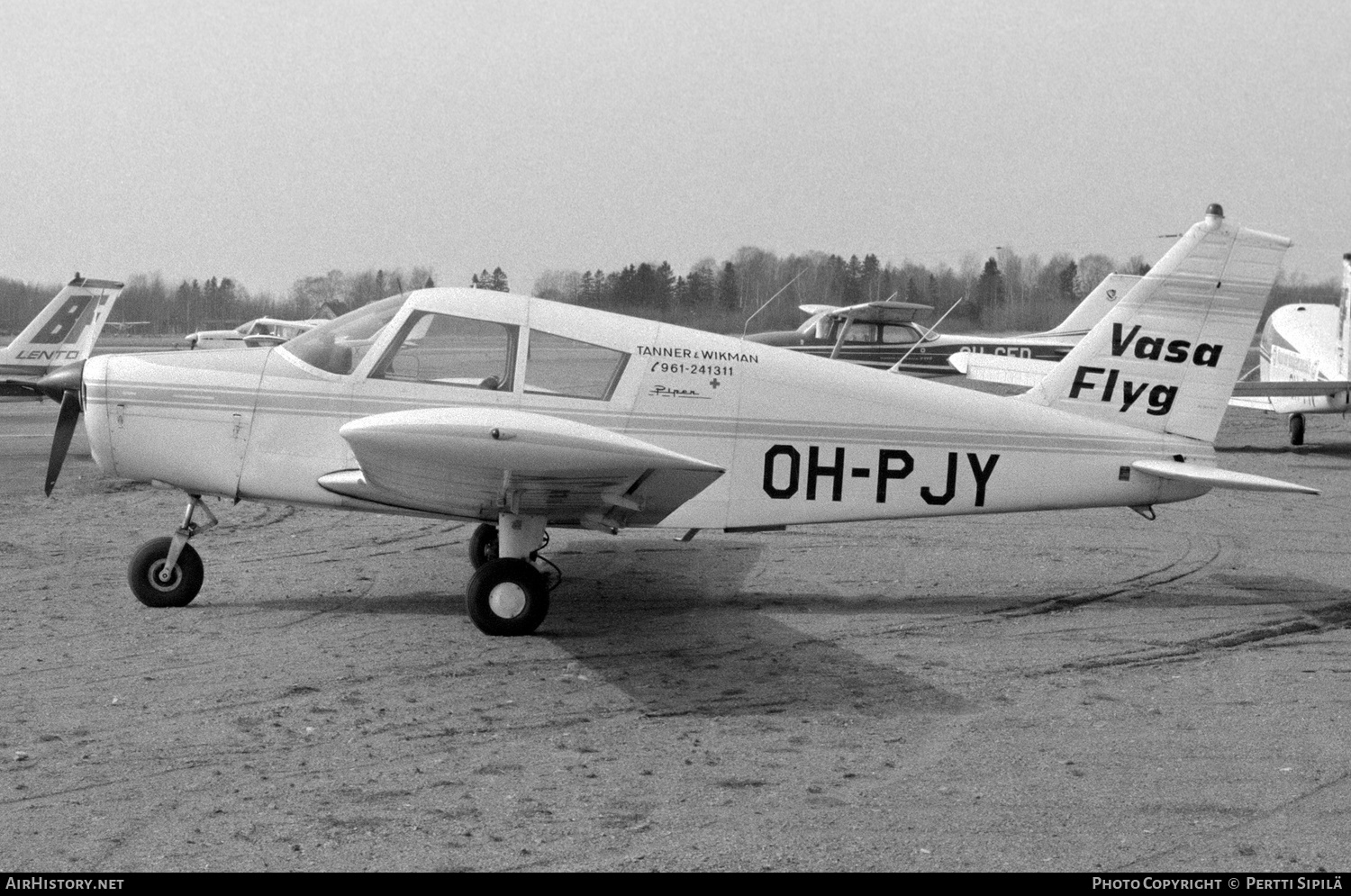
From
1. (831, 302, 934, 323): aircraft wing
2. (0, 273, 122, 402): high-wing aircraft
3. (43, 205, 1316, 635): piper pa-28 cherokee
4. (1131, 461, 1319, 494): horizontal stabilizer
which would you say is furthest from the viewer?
(831, 302, 934, 323): aircraft wing

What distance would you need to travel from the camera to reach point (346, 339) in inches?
307

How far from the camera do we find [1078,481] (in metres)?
8.38

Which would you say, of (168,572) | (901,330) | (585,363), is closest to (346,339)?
(585,363)

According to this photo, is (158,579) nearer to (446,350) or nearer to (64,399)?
(64,399)

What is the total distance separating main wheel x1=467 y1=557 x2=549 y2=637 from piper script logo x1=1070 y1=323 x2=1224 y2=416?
13.2 ft

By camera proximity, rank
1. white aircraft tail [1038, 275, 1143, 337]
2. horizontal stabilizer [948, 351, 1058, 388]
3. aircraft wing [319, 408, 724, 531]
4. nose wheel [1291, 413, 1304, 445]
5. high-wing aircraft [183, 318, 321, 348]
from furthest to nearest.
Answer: high-wing aircraft [183, 318, 321, 348]
white aircraft tail [1038, 275, 1143, 337]
nose wheel [1291, 413, 1304, 445]
horizontal stabilizer [948, 351, 1058, 388]
aircraft wing [319, 408, 724, 531]

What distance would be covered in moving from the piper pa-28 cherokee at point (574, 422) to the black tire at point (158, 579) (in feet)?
0.04

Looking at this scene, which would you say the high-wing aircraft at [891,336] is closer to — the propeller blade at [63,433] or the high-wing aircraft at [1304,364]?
the high-wing aircraft at [1304,364]

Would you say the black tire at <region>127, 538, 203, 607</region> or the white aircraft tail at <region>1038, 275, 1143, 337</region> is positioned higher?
the white aircraft tail at <region>1038, 275, 1143, 337</region>

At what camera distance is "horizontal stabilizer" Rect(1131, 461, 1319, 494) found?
8.12 metres

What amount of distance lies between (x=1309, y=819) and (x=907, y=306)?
21.4m

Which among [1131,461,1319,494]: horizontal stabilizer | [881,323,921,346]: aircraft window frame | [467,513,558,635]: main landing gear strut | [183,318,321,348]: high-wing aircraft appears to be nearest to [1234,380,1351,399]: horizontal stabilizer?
[881,323,921,346]: aircraft window frame

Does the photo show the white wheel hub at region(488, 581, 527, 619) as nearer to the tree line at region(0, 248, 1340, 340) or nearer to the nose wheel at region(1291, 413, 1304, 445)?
the tree line at region(0, 248, 1340, 340)

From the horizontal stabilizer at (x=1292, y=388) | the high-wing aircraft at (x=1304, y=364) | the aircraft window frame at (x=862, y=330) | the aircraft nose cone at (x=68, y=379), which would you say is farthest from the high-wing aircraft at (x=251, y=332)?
the aircraft nose cone at (x=68, y=379)
